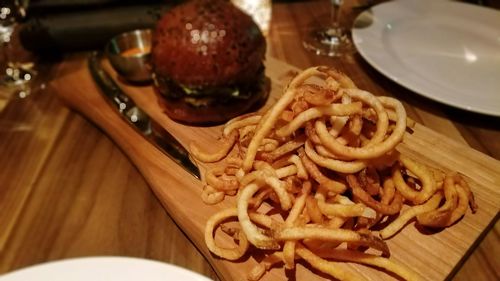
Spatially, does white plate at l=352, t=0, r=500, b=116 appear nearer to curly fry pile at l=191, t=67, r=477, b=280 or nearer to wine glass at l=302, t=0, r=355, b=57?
wine glass at l=302, t=0, r=355, b=57

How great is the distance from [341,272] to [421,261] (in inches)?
7.6

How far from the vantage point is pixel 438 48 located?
64.7 inches

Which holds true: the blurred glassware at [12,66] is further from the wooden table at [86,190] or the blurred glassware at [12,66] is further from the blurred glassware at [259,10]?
the blurred glassware at [259,10]

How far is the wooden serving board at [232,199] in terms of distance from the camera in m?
0.91

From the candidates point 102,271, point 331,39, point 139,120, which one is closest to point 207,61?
point 139,120

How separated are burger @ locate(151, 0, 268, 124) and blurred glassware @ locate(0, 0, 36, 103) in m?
0.67

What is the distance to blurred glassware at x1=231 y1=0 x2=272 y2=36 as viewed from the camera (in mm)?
1906

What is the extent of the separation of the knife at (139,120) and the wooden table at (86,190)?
109mm

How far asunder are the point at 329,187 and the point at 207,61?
0.52 meters

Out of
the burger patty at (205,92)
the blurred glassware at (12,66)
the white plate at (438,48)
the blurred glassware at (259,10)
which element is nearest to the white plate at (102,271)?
the burger patty at (205,92)

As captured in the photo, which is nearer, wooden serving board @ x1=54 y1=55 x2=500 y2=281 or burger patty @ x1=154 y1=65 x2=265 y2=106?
wooden serving board @ x1=54 y1=55 x2=500 y2=281

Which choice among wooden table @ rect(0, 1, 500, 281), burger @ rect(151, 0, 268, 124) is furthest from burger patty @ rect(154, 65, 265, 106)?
wooden table @ rect(0, 1, 500, 281)

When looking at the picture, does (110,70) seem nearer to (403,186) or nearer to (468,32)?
(403,186)

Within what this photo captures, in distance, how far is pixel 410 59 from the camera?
1575mm
